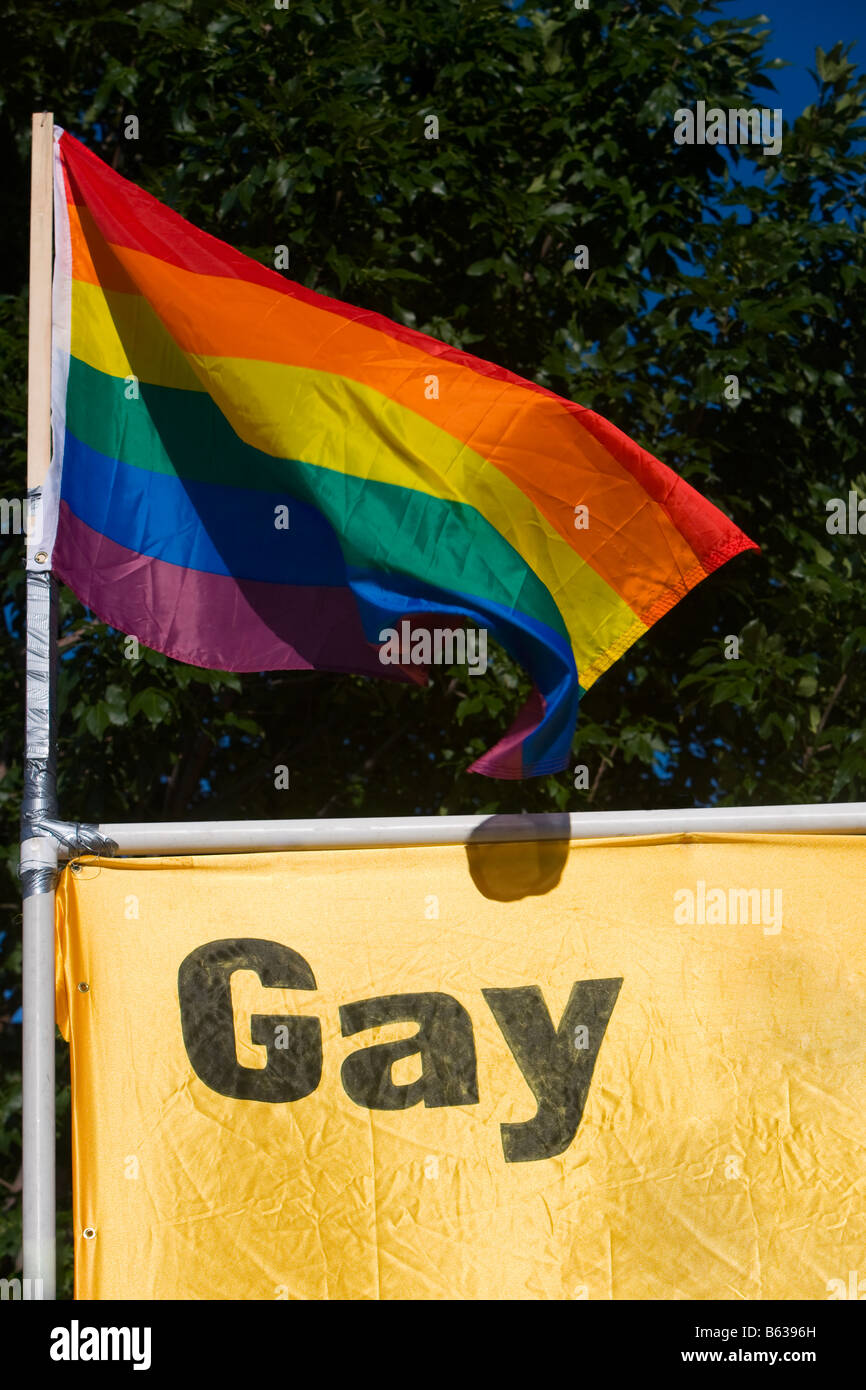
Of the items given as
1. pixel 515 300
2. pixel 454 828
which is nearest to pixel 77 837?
pixel 454 828

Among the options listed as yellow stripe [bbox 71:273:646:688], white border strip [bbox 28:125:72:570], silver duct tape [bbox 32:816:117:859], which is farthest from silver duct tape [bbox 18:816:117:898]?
yellow stripe [bbox 71:273:646:688]

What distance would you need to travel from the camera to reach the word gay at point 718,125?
6.67m

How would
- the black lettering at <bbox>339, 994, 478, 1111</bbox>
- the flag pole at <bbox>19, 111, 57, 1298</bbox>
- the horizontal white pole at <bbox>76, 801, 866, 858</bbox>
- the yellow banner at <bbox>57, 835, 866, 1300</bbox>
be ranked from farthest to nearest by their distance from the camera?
the horizontal white pole at <bbox>76, 801, 866, 858</bbox> → the black lettering at <bbox>339, 994, 478, 1111</bbox> → the yellow banner at <bbox>57, 835, 866, 1300</bbox> → the flag pole at <bbox>19, 111, 57, 1298</bbox>

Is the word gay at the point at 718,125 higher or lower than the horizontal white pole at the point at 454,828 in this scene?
higher

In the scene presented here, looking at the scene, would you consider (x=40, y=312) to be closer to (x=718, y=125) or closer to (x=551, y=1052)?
(x=551, y=1052)

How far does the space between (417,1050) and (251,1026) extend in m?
0.43

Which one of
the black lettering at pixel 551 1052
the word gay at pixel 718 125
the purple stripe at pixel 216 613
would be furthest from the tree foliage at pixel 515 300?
the black lettering at pixel 551 1052

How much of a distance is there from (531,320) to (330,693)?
205 centimetres

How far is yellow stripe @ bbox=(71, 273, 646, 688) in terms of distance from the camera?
3729mm

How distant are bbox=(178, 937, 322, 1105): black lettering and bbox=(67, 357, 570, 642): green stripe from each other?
107 cm

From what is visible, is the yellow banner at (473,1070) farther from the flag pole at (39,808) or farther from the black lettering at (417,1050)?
the flag pole at (39,808)

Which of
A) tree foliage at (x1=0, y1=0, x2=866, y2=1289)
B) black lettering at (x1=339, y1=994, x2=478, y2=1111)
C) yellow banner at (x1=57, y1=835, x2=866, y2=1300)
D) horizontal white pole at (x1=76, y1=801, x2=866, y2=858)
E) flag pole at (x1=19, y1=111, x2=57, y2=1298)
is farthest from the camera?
tree foliage at (x1=0, y1=0, x2=866, y2=1289)

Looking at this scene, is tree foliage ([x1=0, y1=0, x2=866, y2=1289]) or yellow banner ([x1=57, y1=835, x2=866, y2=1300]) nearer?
yellow banner ([x1=57, y1=835, x2=866, y2=1300])

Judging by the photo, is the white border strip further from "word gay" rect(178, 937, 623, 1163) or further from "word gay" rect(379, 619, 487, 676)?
"word gay" rect(178, 937, 623, 1163)
